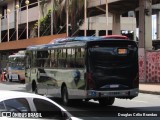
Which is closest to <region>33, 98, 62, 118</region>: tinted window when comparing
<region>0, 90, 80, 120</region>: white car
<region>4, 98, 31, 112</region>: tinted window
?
<region>0, 90, 80, 120</region>: white car

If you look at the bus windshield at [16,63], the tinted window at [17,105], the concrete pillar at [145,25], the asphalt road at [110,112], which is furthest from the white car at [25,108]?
the bus windshield at [16,63]

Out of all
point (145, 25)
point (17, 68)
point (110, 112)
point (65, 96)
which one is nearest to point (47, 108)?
point (110, 112)

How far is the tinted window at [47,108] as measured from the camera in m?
7.92

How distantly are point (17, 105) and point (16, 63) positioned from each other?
38.8 meters

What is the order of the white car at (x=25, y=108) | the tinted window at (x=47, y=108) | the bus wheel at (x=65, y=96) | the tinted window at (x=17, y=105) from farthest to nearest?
the bus wheel at (x=65, y=96) → the tinted window at (x=47, y=108) → the tinted window at (x=17, y=105) → the white car at (x=25, y=108)

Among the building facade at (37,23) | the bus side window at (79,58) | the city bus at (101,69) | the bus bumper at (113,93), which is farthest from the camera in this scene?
the building facade at (37,23)

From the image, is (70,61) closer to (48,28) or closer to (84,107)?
(84,107)

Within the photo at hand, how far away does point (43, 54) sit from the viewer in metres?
22.8

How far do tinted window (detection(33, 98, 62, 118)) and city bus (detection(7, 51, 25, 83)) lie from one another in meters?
36.6

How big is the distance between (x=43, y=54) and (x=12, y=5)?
50.5m

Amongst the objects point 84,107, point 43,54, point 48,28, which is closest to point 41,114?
point 84,107

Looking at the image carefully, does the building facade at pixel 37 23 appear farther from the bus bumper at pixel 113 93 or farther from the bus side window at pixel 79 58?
the bus bumper at pixel 113 93

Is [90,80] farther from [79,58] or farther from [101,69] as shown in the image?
[79,58]

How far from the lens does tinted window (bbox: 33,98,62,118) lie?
7918 mm
